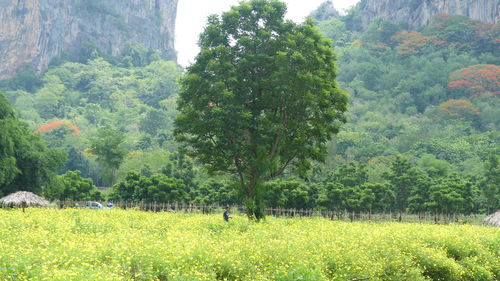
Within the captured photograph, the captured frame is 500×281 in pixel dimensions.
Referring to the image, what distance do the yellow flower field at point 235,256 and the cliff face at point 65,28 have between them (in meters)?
145

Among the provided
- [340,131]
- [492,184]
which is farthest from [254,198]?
[340,131]

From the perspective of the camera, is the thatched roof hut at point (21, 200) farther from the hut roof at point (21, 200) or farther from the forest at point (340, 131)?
the forest at point (340, 131)

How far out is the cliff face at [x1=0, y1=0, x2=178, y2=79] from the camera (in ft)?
497

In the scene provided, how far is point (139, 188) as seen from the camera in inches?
1842

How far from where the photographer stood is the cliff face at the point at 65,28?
15138 cm

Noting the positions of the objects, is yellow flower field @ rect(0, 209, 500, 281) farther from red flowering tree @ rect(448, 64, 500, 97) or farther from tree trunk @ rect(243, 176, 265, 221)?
red flowering tree @ rect(448, 64, 500, 97)

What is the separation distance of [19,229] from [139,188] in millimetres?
28514

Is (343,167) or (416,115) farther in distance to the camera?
(416,115)

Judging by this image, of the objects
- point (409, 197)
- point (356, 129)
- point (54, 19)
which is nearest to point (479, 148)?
point (356, 129)

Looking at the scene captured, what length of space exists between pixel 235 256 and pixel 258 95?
628 inches

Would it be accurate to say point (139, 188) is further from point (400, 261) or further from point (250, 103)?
point (400, 261)

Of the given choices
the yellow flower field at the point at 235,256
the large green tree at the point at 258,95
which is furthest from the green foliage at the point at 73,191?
the yellow flower field at the point at 235,256

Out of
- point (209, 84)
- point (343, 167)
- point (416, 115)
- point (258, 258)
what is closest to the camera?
point (258, 258)

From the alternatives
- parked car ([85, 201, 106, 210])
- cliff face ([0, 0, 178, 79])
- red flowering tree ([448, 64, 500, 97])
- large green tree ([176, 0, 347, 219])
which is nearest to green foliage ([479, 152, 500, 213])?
large green tree ([176, 0, 347, 219])
